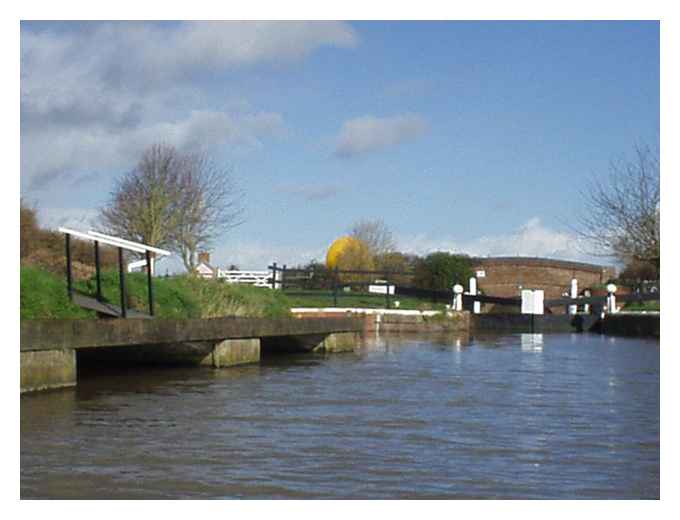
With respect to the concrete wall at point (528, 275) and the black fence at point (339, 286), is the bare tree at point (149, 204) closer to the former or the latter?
the black fence at point (339, 286)

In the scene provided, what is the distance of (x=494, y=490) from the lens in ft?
17.5

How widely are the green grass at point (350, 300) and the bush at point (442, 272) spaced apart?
379 centimetres

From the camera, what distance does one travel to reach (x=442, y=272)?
37.3 m

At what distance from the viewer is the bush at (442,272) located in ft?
122

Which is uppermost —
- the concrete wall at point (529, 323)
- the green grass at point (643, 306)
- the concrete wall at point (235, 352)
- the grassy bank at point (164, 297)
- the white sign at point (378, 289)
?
the grassy bank at point (164, 297)

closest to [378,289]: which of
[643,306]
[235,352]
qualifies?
[643,306]

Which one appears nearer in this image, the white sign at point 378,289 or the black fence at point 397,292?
the black fence at point 397,292

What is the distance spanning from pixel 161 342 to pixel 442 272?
2637cm

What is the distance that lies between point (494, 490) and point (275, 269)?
81.1 feet

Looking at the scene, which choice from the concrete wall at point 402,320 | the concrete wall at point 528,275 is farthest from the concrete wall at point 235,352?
the concrete wall at point 528,275

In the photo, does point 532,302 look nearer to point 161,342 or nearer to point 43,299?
point 161,342

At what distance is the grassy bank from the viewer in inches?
411

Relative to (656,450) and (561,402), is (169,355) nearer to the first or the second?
(561,402)
